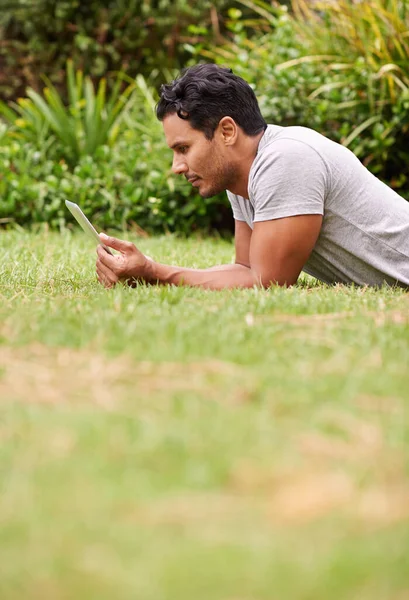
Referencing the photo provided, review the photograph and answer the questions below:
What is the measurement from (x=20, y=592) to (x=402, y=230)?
2.70 meters

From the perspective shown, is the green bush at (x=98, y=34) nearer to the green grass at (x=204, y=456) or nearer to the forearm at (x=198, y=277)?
the forearm at (x=198, y=277)

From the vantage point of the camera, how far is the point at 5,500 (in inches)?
57.1

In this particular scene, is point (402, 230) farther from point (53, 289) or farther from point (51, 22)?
point (51, 22)

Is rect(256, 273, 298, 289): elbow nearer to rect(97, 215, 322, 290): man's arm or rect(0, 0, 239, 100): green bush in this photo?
rect(97, 215, 322, 290): man's arm

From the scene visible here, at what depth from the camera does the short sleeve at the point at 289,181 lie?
11.2ft

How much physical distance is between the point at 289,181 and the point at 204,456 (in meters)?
2.02

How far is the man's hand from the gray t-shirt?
1.61 ft

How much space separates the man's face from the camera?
11.9 ft

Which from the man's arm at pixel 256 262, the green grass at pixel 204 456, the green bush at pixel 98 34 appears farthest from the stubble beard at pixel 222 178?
the green bush at pixel 98 34

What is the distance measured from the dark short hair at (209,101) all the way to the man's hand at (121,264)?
0.58 meters

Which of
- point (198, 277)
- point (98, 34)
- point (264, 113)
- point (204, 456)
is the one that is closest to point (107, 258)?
point (198, 277)

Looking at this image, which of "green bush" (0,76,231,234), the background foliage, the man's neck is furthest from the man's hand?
"green bush" (0,76,231,234)

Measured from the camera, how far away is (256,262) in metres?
3.48

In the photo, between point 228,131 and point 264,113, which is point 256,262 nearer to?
point 228,131
